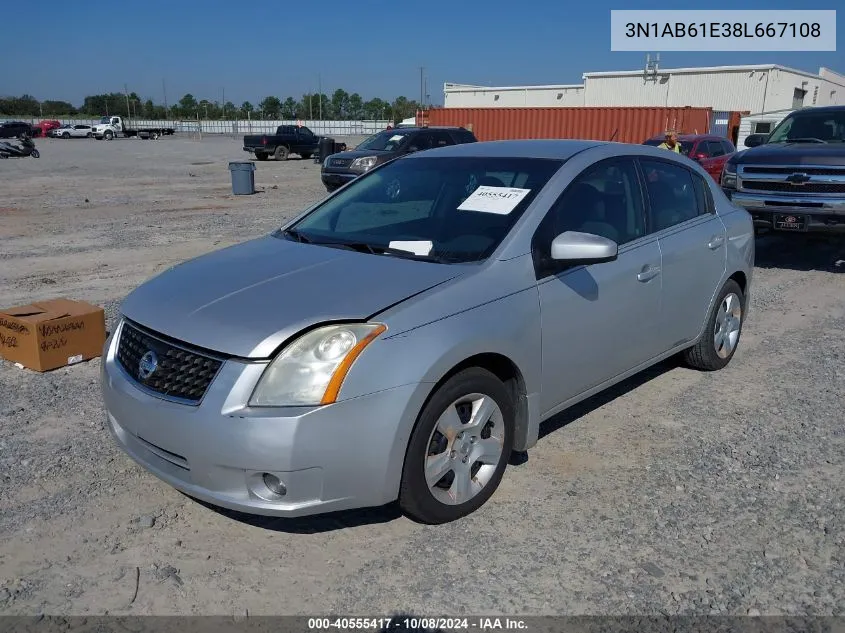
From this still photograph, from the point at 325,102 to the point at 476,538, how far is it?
425ft

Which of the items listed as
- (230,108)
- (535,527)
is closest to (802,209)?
(535,527)

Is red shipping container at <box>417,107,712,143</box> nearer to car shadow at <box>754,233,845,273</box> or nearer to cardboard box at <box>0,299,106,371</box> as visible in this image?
car shadow at <box>754,233,845,273</box>

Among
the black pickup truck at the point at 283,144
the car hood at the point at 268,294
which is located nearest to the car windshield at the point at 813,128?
the car hood at the point at 268,294

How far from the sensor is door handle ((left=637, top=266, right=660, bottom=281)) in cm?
423

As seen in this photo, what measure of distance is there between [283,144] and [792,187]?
2767 cm

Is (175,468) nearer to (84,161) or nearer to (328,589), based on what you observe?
(328,589)

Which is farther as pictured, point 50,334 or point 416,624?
point 50,334

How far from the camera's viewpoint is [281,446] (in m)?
2.80

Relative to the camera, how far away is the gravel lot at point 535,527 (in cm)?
291

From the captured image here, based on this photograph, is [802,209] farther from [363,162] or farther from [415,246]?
[363,162]

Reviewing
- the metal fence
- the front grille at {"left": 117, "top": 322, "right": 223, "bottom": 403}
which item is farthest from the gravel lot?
the metal fence

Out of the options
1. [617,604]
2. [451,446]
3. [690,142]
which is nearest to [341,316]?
[451,446]

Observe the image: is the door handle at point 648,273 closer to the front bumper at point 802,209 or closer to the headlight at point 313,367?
the headlight at point 313,367

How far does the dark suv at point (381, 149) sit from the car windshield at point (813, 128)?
8000 millimetres
